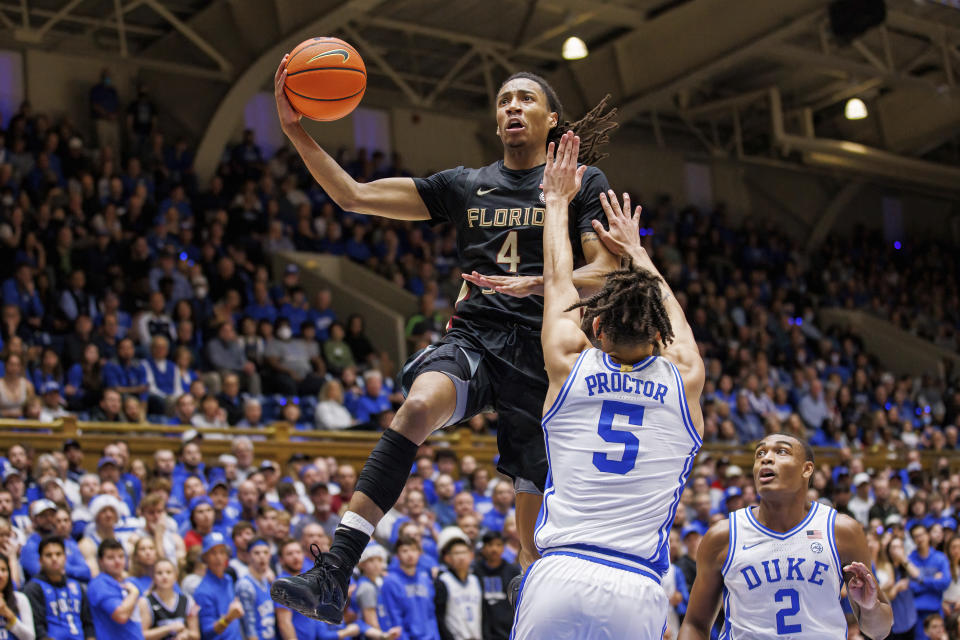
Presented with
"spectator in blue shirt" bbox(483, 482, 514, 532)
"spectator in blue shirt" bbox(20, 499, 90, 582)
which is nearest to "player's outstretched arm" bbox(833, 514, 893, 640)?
"spectator in blue shirt" bbox(20, 499, 90, 582)

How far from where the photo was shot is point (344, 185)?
509 centimetres

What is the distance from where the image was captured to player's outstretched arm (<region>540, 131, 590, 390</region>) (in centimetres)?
421

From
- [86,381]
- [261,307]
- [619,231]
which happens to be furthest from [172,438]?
[619,231]

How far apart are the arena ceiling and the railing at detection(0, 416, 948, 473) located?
646cm

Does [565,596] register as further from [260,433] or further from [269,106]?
[269,106]

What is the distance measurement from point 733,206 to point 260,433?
16.7 metres

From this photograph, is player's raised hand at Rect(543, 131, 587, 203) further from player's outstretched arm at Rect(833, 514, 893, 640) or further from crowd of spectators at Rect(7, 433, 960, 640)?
crowd of spectators at Rect(7, 433, 960, 640)

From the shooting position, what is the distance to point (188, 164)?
17.3m

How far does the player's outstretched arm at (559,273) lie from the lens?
4.21 meters

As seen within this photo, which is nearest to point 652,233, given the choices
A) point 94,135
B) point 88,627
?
point 94,135

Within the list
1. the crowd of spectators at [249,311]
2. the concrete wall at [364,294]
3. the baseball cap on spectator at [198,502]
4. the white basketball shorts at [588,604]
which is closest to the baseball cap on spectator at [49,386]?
the crowd of spectators at [249,311]

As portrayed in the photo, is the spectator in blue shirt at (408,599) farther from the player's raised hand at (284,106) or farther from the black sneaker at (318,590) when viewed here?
the player's raised hand at (284,106)

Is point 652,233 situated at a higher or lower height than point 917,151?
lower

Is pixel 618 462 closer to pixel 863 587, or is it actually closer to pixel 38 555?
pixel 863 587
